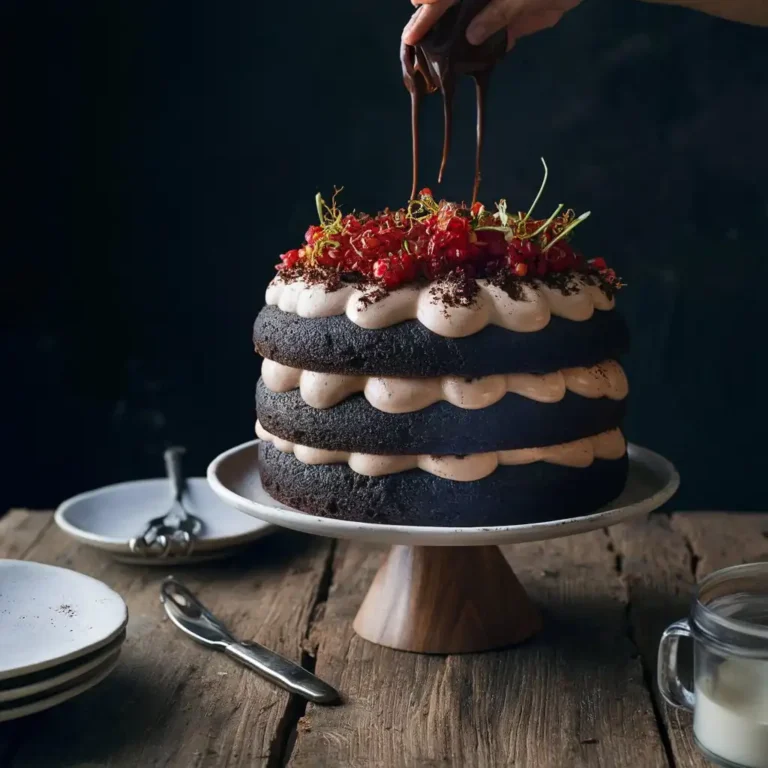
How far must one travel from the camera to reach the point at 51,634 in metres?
1.60

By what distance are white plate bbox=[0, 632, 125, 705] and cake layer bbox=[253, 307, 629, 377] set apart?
520mm

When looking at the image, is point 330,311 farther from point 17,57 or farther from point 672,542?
point 17,57

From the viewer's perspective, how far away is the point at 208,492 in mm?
2398

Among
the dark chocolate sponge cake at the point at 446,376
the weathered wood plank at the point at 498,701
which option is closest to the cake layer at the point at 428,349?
the dark chocolate sponge cake at the point at 446,376

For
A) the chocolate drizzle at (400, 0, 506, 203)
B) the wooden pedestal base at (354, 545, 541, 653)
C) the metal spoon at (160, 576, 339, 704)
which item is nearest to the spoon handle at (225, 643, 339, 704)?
the metal spoon at (160, 576, 339, 704)

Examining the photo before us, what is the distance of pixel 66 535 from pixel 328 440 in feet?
2.90

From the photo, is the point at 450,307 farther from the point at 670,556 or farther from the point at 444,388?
the point at 670,556

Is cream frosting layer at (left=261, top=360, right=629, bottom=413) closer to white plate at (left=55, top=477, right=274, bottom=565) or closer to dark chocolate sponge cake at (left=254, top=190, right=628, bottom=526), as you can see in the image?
dark chocolate sponge cake at (left=254, top=190, right=628, bottom=526)

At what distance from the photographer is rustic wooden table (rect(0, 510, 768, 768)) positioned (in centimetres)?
145

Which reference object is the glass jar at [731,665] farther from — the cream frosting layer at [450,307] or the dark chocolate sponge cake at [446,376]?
the cream frosting layer at [450,307]

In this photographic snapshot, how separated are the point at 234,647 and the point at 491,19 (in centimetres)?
108

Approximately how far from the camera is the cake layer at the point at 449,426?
1.66m

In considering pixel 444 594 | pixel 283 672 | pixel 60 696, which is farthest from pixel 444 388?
pixel 60 696

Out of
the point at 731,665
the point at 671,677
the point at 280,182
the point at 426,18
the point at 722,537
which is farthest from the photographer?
the point at 280,182
